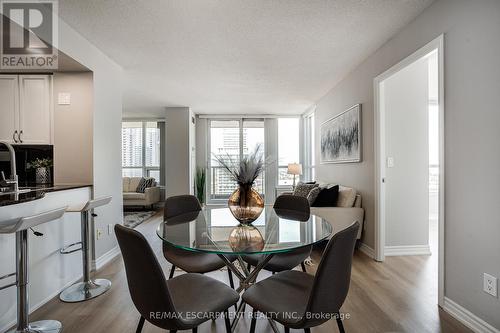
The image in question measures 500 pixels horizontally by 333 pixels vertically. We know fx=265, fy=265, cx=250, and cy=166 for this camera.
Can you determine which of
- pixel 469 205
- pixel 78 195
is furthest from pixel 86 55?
pixel 469 205

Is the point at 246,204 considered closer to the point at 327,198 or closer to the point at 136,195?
the point at 327,198

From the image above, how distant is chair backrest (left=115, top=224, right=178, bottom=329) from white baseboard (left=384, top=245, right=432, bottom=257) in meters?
2.88

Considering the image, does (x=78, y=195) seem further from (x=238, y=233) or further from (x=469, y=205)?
Result: (x=469, y=205)

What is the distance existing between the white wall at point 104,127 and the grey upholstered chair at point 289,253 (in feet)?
6.36

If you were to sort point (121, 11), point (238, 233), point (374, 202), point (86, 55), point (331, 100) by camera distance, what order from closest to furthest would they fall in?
point (238, 233) → point (121, 11) → point (86, 55) → point (374, 202) → point (331, 100)

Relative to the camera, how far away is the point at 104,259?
298 cm

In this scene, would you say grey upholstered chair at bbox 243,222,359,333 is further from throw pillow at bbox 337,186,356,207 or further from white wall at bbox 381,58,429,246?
white wall at bbox 381,58,429,246

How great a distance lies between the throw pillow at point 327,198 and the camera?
11.3 feet

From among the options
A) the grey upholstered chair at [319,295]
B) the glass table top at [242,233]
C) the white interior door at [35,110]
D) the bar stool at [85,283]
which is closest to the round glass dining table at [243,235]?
the glass table top at [242,233]

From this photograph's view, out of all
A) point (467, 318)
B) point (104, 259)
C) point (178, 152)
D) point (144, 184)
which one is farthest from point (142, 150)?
point (467, 318)

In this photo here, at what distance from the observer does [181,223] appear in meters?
1.93

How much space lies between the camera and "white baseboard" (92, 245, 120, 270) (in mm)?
2791

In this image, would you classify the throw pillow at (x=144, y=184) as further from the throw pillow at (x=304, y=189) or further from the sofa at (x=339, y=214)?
the sofa at (x=339, y=214)

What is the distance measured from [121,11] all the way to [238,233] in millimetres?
2057
